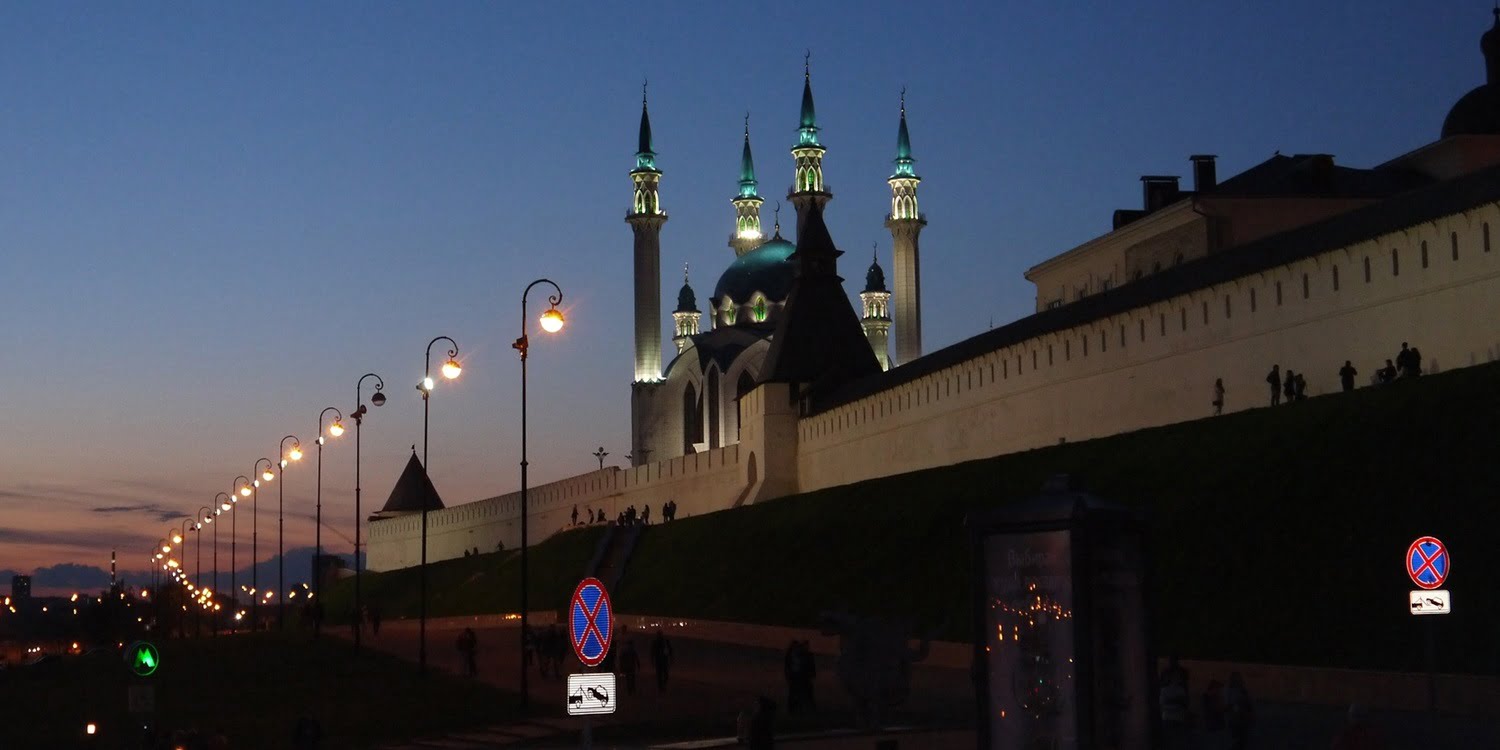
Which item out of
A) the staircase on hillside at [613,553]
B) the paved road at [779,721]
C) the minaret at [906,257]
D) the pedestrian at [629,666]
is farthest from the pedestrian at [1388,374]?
the minaret at [906,257]

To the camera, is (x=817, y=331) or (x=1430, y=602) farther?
(x=817, y=331)

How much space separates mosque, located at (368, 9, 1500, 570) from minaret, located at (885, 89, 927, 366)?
0.10m

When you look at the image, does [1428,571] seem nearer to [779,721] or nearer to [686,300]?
[779,721]

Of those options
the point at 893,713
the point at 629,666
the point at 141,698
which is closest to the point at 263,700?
the point at 629,666

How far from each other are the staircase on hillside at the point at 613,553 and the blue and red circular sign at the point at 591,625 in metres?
40.7

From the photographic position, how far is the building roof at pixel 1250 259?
30219mm

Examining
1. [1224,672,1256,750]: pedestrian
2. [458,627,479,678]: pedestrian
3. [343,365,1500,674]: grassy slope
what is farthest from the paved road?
[343,365,1500,674]: grassy slope

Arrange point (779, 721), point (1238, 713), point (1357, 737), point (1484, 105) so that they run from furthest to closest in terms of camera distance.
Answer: point (1484, 105), point (779, 721), point (1238, 713), point (1357, 737)

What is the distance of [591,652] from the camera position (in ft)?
44.6

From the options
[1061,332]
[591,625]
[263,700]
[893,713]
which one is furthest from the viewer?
[1061,332]

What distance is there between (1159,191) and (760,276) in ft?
121

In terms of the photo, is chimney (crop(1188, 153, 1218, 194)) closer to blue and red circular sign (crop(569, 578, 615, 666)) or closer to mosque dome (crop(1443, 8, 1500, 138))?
mosque dome (crop(1443, 8, 1500, 138))

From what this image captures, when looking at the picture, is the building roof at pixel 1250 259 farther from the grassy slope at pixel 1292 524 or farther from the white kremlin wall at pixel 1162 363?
the grassy slope at pixel 1292 524

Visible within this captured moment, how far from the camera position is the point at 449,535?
9038cm
